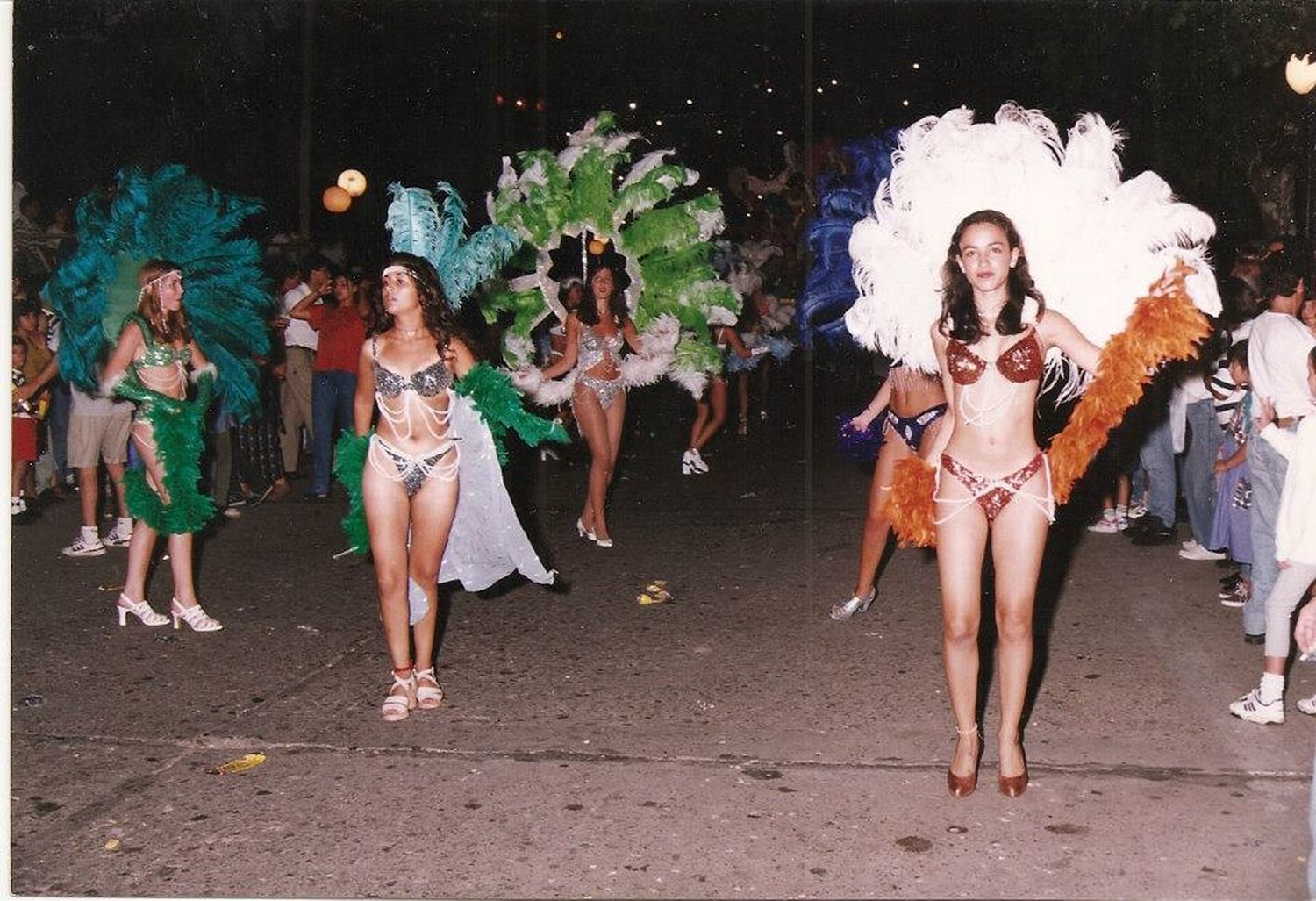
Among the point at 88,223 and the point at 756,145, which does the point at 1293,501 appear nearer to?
the point at 88,223

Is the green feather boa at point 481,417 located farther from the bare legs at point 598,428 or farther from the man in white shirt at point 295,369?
the man in white shirt at point 295,369

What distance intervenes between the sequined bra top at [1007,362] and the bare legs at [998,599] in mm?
346

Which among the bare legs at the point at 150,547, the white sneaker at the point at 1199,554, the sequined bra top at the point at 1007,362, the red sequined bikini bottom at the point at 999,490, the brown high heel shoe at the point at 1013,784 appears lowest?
the brown high heel shoe at the point at 1013,784

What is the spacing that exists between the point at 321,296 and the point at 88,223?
4141mm

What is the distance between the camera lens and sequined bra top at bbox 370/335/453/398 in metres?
5.50

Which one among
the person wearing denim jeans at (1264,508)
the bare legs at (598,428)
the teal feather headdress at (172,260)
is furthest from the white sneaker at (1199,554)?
the teal feather headdress at (172,260)

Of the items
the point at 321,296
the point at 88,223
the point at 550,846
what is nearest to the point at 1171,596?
the point at 550,846

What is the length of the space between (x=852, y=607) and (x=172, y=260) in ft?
13.8

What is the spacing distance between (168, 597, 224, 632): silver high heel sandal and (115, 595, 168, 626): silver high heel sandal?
0.33 ft

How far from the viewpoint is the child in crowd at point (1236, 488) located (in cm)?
704

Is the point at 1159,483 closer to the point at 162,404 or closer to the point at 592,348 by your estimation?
the point at 592,348

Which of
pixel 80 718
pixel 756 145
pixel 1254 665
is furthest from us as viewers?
pixel 756 145

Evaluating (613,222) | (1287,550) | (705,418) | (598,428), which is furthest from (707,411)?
(1287,550)

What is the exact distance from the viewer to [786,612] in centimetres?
741
